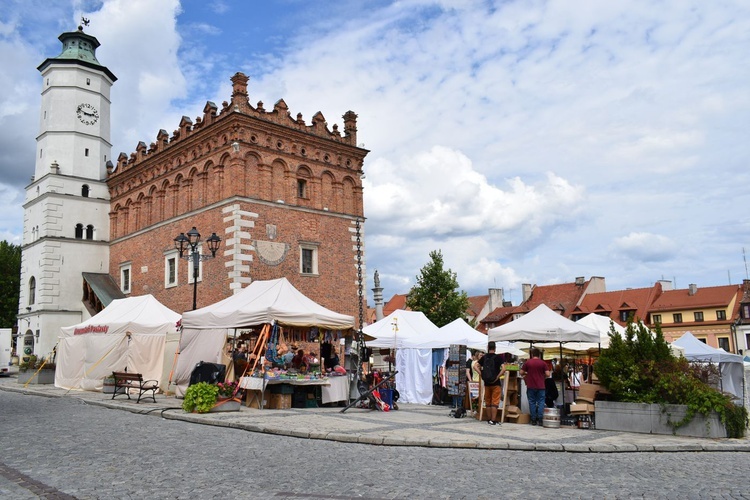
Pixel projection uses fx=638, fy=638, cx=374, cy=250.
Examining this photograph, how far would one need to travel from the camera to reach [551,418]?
44.6 ft

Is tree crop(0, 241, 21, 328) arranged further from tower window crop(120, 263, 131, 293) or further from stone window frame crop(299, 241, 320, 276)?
stone window frame crop(299, 241, 320, 276)

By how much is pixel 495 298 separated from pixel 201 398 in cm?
6081

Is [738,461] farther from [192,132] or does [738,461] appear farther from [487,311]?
[487,311]

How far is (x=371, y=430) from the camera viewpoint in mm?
12242

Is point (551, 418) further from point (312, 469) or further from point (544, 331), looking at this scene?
point (312, 469)

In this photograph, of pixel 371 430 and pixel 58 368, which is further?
pixel 58 368

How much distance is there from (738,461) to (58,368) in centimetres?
2400

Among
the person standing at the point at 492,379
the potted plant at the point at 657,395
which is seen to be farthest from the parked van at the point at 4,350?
the potted plant at the point at 657,395

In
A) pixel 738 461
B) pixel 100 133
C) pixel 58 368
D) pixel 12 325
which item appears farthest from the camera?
pixel 12 325

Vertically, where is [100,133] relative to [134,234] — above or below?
A: above

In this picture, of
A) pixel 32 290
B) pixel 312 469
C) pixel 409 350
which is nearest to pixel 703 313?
pixel 409 350

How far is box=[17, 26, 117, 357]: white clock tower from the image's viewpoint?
3562 cm

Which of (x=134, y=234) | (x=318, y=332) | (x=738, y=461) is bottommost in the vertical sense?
(x=738, y=461)

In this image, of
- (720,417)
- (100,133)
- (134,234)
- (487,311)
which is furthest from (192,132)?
(487,311)
